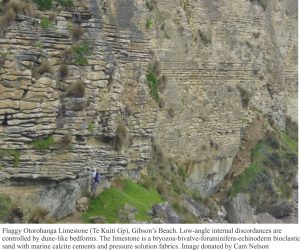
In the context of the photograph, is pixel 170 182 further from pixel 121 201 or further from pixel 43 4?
pixel 43 4

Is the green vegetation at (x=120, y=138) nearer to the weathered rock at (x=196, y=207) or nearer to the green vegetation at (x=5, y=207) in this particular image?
the green vegetation at (x=5, y=207)

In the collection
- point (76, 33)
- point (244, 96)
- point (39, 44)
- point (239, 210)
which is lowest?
point (239, 210)

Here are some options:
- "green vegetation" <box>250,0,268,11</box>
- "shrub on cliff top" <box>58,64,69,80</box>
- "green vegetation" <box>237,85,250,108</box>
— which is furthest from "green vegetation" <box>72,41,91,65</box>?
"green vegetation" <box>250,0,268,11</box>

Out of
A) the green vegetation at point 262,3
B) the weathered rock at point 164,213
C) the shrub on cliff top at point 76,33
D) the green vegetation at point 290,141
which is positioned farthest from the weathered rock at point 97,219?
the green vegetation at point 290,141

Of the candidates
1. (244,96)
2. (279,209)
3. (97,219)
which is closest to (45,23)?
(97,219)

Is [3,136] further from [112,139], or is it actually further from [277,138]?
[277,138]

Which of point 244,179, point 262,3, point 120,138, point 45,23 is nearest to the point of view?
point 45,23
